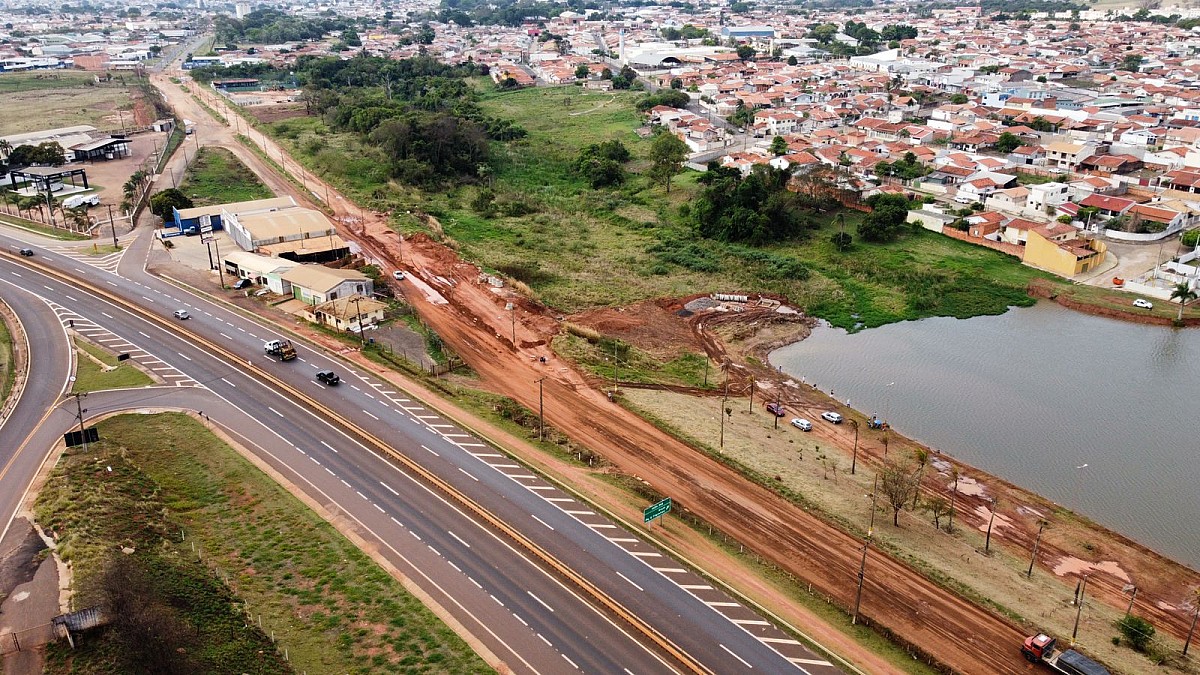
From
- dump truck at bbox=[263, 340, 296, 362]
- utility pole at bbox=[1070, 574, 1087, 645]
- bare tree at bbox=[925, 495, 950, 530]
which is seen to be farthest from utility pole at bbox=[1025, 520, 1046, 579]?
dump truck at bbox=[263, 340, 296, 362]

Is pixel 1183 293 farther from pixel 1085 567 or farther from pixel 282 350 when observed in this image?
pixel 282 350

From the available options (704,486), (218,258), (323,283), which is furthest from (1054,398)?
(218,258)

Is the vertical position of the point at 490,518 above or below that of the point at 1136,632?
above

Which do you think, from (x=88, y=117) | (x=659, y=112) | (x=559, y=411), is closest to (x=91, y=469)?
(x=559, y=411)

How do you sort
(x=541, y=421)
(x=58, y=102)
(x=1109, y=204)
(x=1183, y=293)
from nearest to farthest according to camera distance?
1. (x=541, y=421)
2. (x=1183, y=293)
3. (x=1109, y=204)
4. (x=58, y=102)

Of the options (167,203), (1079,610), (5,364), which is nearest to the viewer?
(1079,610)

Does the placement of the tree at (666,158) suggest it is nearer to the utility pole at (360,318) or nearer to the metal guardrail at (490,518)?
the utility pole at (360,318)

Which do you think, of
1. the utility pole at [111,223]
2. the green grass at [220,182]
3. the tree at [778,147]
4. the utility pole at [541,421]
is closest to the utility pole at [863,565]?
the utility pole at [541,421]

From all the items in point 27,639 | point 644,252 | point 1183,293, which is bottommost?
point 644,252
